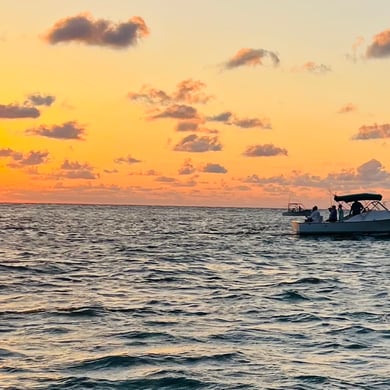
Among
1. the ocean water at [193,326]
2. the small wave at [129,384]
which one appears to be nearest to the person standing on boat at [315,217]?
the ocean water at [193,326]

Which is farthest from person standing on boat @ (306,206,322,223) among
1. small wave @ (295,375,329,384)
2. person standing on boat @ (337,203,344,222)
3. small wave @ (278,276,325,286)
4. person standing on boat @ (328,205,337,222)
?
small wave @ (295,375,329,384)

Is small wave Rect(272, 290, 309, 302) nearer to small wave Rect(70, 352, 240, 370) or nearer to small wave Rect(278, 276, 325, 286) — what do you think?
small wave Rect(278, 276, 325, 286)

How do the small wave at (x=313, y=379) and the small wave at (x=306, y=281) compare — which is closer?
the small wave at (x=313, y=379)

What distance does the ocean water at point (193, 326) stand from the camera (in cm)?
1381

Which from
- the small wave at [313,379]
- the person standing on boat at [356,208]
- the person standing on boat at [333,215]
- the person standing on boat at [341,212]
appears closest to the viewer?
the small wave at [313,379]

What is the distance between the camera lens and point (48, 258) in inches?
1622

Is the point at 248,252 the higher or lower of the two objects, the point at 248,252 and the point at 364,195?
the lower

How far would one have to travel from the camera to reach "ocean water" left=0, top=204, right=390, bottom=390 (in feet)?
45.3

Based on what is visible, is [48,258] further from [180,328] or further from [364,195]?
[364,195]

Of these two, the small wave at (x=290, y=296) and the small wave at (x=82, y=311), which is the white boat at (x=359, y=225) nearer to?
the small wave at (x=290, y=296)

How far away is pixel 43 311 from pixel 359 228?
1636 inches

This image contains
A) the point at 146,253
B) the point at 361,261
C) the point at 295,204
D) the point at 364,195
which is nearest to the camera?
the point at 361,261

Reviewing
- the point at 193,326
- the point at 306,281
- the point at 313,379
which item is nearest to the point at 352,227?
the point at 306,281

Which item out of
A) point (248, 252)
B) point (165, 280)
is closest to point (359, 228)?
point (248, 252)
